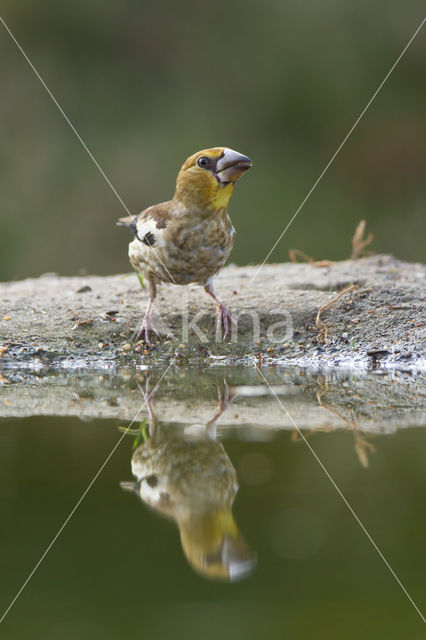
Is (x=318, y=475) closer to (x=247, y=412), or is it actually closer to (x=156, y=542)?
(x=156, y=542)

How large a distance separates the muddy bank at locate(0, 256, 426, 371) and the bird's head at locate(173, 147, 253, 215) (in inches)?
25.9

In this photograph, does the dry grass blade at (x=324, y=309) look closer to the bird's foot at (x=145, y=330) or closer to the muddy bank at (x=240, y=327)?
the muddy bank at (x=240, y=327)

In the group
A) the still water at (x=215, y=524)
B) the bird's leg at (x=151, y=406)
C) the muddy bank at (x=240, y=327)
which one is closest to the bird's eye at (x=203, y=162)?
the muddy bank at (x=240, y=327)

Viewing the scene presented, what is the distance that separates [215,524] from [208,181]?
2.62 meters

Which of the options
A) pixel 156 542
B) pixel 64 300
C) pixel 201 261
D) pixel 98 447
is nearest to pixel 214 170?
pixel 201 261

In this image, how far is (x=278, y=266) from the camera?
6.20 meters

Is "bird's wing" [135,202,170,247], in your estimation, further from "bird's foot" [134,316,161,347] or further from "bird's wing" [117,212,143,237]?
"bird's foot" [134,316,161,347]

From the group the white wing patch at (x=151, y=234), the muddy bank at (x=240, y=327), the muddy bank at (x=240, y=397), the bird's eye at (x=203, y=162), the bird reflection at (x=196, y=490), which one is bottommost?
the muddy bank at (x=240, y=327)

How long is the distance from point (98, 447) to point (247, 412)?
0.64 m

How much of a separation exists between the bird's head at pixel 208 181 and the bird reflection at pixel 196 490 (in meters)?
1.70

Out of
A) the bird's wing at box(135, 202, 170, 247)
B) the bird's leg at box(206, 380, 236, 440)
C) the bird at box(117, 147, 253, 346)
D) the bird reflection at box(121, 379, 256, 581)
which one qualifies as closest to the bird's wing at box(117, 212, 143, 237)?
the bird's wing at box(135, 202, 170, 247)

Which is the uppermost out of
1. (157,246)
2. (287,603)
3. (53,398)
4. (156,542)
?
(287,603)

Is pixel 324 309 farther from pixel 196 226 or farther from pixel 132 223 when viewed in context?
pixel 132 223

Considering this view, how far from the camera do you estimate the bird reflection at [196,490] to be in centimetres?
166
